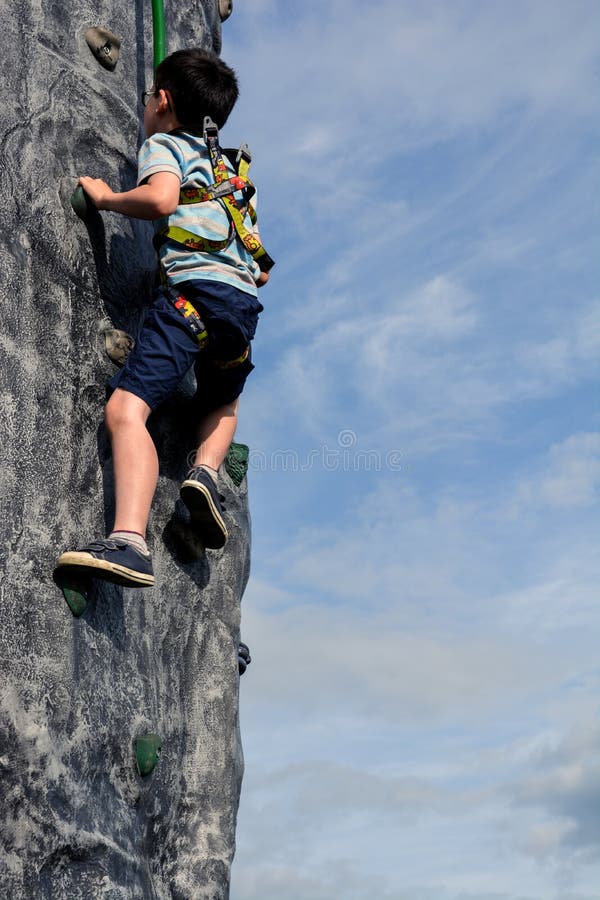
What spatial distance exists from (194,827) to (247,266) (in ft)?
8.24

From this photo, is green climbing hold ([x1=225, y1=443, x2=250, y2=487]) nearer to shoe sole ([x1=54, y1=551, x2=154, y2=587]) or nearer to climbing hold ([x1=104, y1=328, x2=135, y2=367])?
climbing hold ([x1=104, y1=328, x2=135, y2=367])

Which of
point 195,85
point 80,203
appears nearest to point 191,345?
point 80,203

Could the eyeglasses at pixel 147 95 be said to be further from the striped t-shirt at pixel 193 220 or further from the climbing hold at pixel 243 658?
the climbing hold at pixel 243 658

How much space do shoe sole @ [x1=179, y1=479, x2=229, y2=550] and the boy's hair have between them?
1.68 meters

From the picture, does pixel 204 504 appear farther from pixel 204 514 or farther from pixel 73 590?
pixel 73 590

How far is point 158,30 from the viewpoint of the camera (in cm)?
570

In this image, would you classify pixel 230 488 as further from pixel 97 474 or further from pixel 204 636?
pixel 97 474

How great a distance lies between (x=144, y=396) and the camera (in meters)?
4.68

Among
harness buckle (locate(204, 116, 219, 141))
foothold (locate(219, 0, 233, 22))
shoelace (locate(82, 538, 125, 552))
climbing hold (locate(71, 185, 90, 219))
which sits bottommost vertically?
Answer: shoelace (locate(82, 538, 125, 552))

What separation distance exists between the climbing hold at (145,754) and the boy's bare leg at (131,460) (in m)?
0.84

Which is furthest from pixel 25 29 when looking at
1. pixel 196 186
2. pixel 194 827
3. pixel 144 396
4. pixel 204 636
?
pixel 194 827

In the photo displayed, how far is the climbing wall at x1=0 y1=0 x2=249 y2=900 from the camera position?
→ 13.6ft

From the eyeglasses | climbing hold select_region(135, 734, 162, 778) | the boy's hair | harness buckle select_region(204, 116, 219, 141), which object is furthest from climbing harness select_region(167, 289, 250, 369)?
climbing hold select_region(135, 734, 162, 778)

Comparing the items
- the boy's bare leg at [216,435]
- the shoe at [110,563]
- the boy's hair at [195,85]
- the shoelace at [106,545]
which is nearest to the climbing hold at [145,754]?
the shoe at [110,563]
